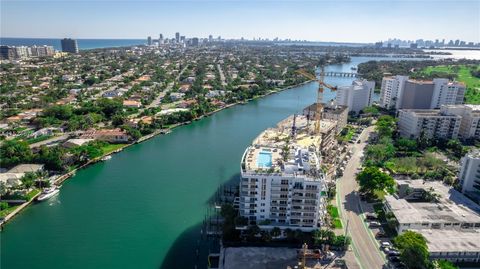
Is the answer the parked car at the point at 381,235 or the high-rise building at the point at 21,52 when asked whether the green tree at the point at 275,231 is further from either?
the high-rise building at the point at 21,52

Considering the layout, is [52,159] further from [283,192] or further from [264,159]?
[283,192]

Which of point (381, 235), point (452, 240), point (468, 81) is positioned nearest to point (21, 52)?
point (381, 235)

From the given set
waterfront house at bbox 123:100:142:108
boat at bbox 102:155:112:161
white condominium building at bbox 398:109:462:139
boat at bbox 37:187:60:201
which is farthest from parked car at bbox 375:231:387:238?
waterfront house at bbox 123:100:142:108

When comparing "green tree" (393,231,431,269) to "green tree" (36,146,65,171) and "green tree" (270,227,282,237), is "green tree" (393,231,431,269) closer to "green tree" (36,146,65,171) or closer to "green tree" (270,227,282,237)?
"green tree" (270,227,282,237)

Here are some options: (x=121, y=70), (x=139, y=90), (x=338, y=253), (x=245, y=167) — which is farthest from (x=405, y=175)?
(x=121, y=70)

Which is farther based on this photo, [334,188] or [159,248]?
[334,188]

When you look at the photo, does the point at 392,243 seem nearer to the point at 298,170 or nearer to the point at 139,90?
the point at 298,170
